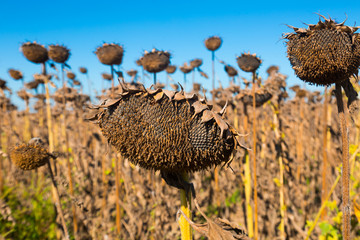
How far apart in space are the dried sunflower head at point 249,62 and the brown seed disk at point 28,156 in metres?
2.53

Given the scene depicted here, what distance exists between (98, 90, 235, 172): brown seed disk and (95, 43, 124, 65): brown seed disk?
2.47 metres

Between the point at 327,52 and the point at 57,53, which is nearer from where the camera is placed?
the point at 327,52

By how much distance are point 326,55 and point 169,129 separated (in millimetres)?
1106

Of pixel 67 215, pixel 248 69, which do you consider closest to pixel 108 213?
pixel 67 215

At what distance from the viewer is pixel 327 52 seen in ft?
5.90

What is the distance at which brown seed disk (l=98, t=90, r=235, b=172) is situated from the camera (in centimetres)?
154

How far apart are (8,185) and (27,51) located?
12.2 ft

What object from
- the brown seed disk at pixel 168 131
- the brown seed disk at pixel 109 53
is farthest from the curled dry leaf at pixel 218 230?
the brown seed disk at pixel 109 53

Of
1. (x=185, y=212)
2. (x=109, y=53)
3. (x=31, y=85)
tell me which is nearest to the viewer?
(x=185, y=212)

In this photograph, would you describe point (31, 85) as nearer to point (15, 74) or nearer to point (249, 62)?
point (15, 74)

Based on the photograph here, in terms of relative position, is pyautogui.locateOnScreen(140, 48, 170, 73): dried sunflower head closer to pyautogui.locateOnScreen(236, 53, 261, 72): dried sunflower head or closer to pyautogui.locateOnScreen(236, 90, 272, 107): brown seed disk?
pyautogui.locateOnScreen(236, 53, 261, 72): dried sunflower head

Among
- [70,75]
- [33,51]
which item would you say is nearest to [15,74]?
[70,75]

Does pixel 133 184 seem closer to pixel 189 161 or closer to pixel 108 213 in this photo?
pixel 108 213

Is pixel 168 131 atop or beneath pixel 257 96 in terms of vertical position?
beneath
